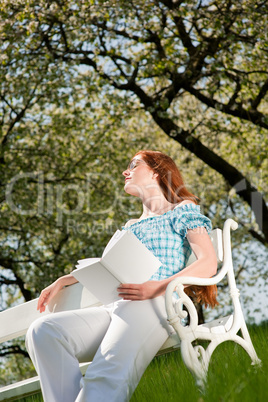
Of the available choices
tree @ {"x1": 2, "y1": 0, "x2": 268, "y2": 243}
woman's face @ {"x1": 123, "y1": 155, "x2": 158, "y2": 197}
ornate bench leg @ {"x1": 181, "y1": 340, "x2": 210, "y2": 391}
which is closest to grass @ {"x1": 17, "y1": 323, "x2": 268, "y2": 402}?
ornate bench leg @ {"x1": 181, "y1": 340, "x2": 210, "y2": 391}

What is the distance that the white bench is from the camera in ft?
8.36

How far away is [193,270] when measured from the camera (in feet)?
9.04

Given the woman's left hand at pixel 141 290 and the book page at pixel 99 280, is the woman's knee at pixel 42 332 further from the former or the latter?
the woman's left hand at pixel 141 290

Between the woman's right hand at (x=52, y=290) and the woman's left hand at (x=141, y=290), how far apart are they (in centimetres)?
65

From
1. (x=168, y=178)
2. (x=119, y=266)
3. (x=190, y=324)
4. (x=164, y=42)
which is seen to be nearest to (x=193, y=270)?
(x=190, y=324)

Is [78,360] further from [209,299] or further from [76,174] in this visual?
[76,174]

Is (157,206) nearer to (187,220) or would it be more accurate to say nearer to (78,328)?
(187,220)

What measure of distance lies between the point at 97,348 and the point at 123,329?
0.85 ft

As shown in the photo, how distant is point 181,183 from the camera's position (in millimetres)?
3330

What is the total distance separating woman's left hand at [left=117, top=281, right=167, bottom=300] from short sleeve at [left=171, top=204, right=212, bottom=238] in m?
0.41

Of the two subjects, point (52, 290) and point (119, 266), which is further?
point (52, 290)

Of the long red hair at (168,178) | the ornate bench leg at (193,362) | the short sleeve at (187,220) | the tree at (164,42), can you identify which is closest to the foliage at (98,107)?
the tree at (164,42)

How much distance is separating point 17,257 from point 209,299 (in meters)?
7.02

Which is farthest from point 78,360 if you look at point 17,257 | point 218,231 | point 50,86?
point 17,257
